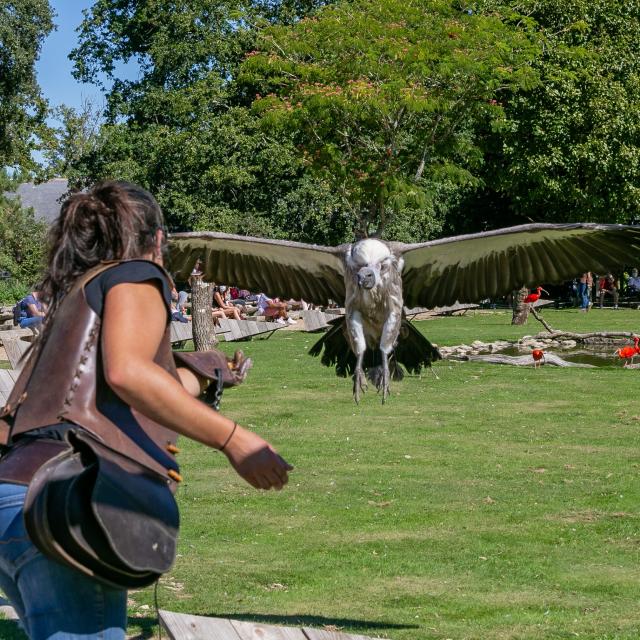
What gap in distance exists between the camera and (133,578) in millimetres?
2734

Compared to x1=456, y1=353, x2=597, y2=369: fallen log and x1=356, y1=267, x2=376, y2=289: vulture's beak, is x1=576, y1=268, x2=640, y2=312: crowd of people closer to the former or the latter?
x1=456, y1=353, x2=597, y2=369: fallen log

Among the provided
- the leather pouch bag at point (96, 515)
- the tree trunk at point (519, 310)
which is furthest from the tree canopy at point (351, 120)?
the leather pouch bag at point (96, 515)

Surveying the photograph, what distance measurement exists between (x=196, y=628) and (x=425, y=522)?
4.36 metres

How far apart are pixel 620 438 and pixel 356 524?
15.7 feet

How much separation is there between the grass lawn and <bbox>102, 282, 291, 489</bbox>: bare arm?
2722mm

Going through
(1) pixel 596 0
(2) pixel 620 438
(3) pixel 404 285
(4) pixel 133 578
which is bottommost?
(2) pixel 620 438

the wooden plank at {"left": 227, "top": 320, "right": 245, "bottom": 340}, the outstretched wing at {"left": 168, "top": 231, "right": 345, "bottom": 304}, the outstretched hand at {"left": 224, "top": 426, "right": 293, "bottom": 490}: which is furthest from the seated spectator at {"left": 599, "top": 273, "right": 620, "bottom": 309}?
the outstretched hand at {"left": 224, "top": 426, "right": 293, "bottom": 490}

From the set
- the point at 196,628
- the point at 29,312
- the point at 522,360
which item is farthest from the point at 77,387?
the point at 29,312

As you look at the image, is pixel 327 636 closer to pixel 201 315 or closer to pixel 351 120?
pixel 201 315

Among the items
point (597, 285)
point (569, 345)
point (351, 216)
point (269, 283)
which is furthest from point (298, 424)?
point (597, 285)

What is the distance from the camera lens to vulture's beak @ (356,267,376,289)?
5.95 m

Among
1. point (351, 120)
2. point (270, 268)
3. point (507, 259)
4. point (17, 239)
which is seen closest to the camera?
point (507, 259)

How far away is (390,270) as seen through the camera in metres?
6.10

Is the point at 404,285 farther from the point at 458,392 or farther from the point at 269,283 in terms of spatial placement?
the point at 458,392
